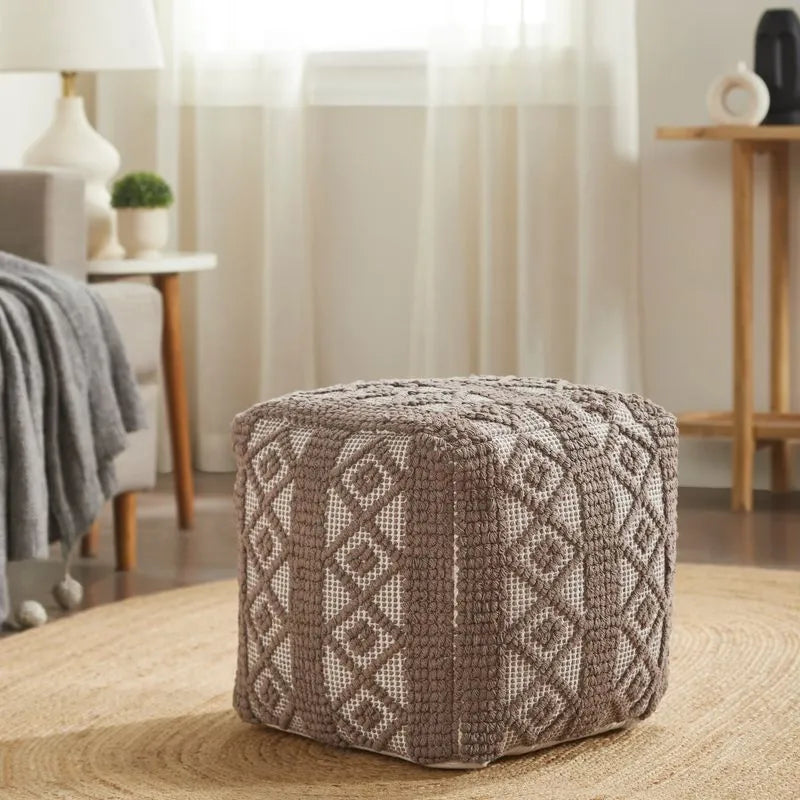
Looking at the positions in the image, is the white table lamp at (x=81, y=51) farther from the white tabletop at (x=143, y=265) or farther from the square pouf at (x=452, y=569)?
the square pouf at (x=452, y=569)

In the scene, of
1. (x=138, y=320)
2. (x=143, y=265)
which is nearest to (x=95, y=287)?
(x=138, y=320)

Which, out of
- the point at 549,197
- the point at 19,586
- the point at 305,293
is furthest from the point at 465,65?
the point at 19,586

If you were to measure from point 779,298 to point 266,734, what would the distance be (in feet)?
6.62

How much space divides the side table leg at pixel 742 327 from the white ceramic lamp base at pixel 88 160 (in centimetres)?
122

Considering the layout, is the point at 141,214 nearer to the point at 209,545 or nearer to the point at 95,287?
the point at 95,287

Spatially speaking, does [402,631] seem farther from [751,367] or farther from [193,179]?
[193,179]

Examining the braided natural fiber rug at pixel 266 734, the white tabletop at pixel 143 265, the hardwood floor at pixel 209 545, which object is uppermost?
the white tabletop at pixel 143 265

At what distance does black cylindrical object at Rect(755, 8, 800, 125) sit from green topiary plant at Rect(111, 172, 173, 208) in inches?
48.6

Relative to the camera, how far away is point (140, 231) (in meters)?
3.18

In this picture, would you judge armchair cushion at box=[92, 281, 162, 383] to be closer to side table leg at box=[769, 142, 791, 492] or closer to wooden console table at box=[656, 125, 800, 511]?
wooden console table at box=[656, 125, 800, 511]

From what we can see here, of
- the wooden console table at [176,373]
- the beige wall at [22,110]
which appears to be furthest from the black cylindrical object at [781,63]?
the beige wall at [22,110]

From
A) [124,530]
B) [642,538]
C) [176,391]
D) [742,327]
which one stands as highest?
[742,327]

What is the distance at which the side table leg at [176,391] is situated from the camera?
3.21 m

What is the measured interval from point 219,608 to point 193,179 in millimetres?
1715
